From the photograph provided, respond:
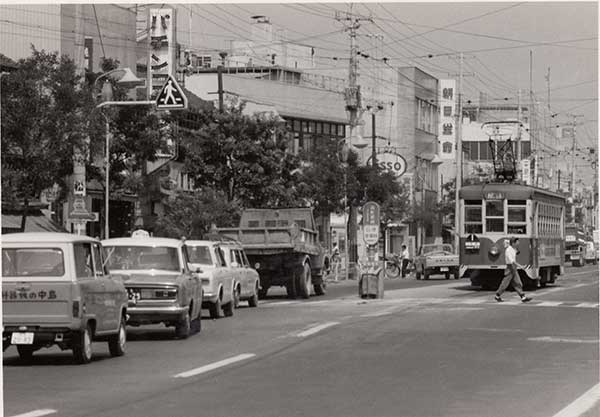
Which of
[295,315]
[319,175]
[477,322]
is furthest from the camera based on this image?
[319,175]

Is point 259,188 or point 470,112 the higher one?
point 470,112

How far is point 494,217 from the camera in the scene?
4231 cm

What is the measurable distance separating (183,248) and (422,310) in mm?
9049

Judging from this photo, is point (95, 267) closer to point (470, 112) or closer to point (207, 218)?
point (207, 218)

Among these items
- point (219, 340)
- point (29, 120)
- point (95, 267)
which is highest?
point (29, 120)

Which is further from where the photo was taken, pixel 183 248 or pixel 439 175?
pixel 439 175

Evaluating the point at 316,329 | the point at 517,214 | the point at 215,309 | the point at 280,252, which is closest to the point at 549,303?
the point at 280,252

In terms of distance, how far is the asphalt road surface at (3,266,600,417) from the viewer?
487 inches

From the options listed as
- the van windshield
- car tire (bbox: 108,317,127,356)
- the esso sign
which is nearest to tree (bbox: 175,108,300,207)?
the esso sign

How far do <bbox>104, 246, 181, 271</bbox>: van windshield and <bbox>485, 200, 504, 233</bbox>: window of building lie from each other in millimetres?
21761

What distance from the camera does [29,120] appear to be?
32469 millimetres

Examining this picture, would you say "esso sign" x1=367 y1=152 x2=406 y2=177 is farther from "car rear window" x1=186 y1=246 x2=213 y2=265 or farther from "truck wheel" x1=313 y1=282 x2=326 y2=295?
"car rear window" x1=186 y1=246 x2=213 y2=265

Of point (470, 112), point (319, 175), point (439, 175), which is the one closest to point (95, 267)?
point (319, 175)

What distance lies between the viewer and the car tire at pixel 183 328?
859 inches
